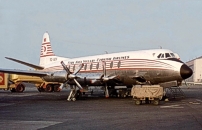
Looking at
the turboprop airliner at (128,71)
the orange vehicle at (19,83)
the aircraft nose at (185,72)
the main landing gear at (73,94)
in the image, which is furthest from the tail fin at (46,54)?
the aircraft nose at (185,72)

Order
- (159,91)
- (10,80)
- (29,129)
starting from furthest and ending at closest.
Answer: (10,80) < (159,91) < (29,129)

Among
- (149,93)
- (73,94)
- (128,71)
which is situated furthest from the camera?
(73,94)

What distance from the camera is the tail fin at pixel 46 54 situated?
4112 centimetres

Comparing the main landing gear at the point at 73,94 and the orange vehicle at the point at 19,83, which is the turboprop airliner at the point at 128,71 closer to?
the main landing gear at the point at 73,94

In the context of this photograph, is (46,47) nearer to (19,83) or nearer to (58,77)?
(58,77)

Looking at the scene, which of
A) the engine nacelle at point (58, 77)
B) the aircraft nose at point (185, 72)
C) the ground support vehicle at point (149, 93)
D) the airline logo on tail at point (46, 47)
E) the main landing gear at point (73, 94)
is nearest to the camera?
the ground support vehicle at point (149, 93)

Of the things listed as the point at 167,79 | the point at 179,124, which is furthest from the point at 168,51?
the point at 179,124

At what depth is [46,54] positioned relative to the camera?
42312 mm

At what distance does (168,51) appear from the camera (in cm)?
2809

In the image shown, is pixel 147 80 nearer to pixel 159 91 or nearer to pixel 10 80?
pixel 159 91

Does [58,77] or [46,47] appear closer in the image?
[58,77]

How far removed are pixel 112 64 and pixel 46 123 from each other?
1699 centimetres

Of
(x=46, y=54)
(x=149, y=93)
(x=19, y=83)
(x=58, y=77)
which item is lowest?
(x=149, y=93)

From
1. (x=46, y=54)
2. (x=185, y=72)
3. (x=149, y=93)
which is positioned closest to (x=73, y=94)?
(x=149, y=93)
